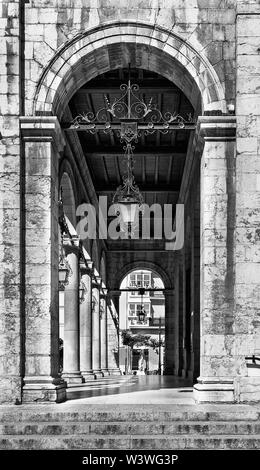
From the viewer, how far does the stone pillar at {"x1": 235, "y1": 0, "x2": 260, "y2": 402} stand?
43.8 ft

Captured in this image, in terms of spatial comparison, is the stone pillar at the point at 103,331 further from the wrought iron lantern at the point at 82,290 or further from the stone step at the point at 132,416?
the stone step at the point at 132,416

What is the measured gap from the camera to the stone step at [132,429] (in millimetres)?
10953

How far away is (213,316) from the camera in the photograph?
13852 mm

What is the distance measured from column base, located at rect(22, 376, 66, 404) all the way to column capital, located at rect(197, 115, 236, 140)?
4.72 m

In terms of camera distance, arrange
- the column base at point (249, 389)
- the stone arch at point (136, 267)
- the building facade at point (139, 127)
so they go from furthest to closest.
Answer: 1. the stone arch at point (136, 267)
2. the building facade at point (139, 127)
3. the column base at point (249, 389)

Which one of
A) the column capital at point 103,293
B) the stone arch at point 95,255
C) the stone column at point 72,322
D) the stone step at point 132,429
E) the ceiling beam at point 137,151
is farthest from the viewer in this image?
the column capital at point 103,293

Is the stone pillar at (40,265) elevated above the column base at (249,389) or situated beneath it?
elevated above

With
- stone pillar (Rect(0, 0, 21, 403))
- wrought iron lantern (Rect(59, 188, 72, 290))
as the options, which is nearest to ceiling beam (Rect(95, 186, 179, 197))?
wrought iron lantern (Rect(59, 188, 72, 290))

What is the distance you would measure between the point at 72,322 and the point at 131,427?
40.9 ft

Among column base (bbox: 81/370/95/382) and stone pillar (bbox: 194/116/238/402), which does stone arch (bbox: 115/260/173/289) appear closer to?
column base (bbox: 81/370/95/382)

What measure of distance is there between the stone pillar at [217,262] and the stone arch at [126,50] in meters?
0.56

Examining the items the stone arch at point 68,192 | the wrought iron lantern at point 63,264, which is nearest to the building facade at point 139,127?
the wrought iron lantern at point 63,264
